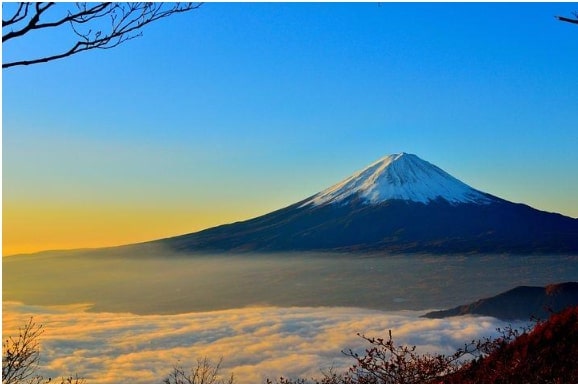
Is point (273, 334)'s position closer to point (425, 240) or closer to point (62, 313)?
point (425, 240)

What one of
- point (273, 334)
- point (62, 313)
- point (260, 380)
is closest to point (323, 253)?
point (273, 334)

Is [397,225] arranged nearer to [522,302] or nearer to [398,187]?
[398,187]

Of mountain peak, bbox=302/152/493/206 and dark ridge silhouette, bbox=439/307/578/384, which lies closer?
dark ridge silhouette, bbox=439/307/578/384

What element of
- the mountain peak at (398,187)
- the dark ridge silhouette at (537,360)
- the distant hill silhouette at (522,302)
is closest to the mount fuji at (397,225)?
the mountain peak at (398,187)

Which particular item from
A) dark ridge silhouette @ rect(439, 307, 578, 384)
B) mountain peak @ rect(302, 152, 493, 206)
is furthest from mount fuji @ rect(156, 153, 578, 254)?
dark ridge silhouette @ rect(439, 307, 578, 384)

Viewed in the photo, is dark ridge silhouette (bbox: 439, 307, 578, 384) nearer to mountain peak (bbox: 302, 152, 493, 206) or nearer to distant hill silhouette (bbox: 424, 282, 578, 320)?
distant hill silhouette (bbox: 424, 282, 578, 320)

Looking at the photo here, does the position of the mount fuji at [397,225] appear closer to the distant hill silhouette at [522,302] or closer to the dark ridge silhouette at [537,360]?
the distant hill silhouette at [522,302]

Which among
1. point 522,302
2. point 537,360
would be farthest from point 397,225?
point 537,360
